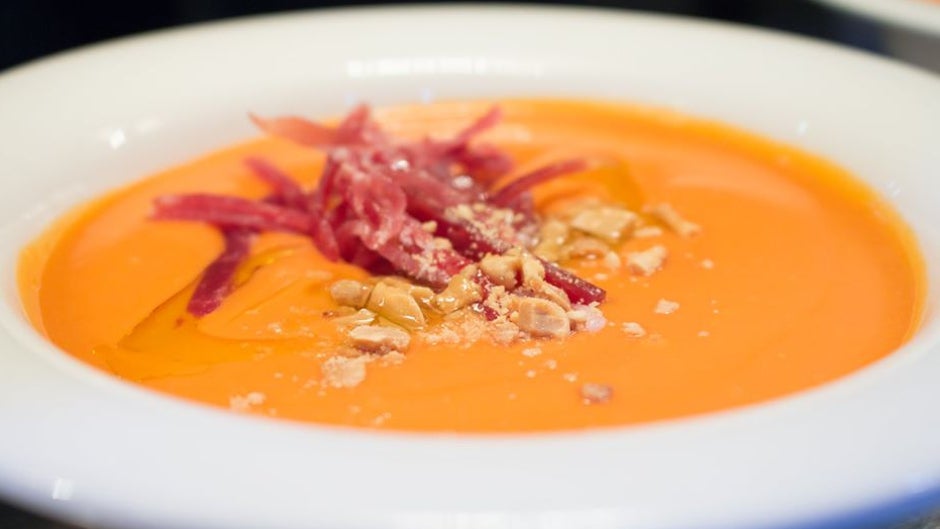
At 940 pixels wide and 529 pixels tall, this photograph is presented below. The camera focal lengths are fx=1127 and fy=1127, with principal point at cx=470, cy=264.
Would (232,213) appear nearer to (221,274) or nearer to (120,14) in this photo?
(221,274)

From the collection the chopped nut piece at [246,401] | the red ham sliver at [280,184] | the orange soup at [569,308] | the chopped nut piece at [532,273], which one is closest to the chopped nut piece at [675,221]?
the orange soup at [569,308]

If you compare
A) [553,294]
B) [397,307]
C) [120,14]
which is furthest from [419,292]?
[120,14]

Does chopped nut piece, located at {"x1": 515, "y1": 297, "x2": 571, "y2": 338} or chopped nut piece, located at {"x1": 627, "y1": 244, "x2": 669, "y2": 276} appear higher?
chopped nut piece, located at {"x1": 627, "y1": 244, "x2": 669, "y2": 276}

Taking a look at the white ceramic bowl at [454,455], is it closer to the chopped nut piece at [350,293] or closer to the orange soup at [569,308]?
the orange soup at [569,308]

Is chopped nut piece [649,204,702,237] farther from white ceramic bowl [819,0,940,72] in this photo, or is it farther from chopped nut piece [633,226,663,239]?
white ceramic bowl [819,0,940,72]

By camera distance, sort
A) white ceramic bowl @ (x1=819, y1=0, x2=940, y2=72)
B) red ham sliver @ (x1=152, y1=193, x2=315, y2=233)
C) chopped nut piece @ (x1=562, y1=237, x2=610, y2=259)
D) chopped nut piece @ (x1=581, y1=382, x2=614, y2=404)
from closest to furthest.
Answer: chopped nut piece @ (x1=581, y1=382, x2=614, y2=404)
chopped nut piece @ (x1=562, y1=237, x2=610, y2=259)
red ham sliver @ (x1=152, y1=193, x2=315, y2=233)
white ceramic bowl @ (x1=819, y1=0, x2=940, y2=72)

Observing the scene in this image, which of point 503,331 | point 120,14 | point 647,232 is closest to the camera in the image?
point 503,331

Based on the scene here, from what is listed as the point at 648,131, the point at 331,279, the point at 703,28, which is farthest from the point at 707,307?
the point at 703,28

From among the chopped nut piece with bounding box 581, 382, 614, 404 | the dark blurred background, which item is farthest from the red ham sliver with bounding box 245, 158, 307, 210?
the dark blurred background
